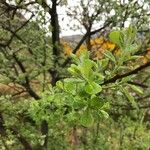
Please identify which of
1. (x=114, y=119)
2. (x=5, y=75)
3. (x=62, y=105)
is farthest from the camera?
(x=114, y=119)

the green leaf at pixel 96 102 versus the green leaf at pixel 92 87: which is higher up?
the green leaf at pixel 92 87

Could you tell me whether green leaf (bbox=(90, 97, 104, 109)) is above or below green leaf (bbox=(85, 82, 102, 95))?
below

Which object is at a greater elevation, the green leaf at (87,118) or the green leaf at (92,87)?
the green leaf at (92,87)

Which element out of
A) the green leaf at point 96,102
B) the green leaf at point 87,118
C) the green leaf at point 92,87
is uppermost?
the green leaf at point 92,87

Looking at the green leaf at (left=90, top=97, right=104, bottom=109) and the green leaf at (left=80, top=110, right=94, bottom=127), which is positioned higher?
the green leaf at (left=90, top=97, right=104, bottom=109)

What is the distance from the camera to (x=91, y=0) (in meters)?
8.20

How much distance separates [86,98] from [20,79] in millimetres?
5915

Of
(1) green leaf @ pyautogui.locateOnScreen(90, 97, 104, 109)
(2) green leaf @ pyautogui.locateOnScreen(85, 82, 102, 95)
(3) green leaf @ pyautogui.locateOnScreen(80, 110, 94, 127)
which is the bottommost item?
(3) green leaf @ pyautogui.locateOnScreen(80, 110, 94, 127)

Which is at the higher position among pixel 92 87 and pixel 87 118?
pixel 92 87

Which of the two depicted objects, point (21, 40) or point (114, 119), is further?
point (114, 119)

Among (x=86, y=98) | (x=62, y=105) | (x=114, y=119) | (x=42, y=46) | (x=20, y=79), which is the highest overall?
(x=86, y=98)

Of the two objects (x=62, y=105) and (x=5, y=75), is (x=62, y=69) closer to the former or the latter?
(x=5, y=75)

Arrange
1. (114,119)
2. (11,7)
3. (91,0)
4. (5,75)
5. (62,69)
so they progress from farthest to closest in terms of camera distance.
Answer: (114,119) → (91,0) → (62,69) → (5,75) → (11,7)

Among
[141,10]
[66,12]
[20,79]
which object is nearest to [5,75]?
[20,79]
